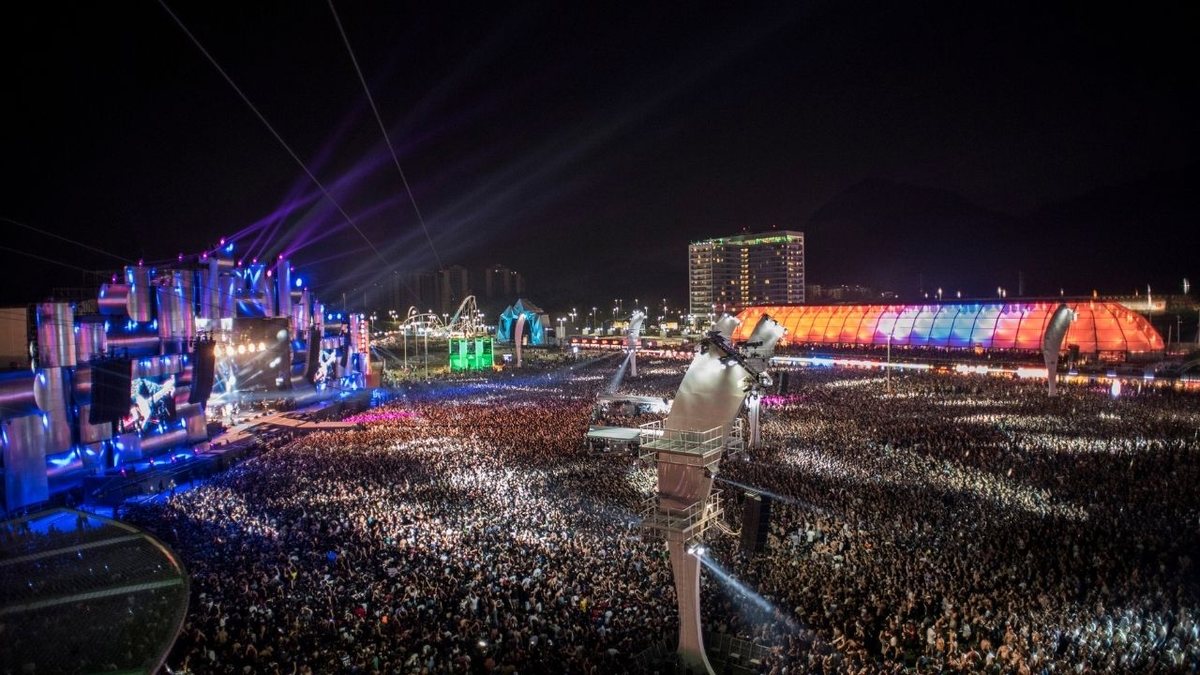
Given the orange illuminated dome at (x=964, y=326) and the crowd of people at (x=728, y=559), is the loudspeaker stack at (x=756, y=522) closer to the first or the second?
the crowd of people at (x=728, y=559)

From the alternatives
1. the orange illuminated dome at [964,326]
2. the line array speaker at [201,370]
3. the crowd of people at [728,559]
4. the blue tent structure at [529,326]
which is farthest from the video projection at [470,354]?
the crowd of people at [728,559]

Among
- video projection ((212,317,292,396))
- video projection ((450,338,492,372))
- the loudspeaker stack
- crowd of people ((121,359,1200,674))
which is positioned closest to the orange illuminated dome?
video projection ((450,338,492,372))

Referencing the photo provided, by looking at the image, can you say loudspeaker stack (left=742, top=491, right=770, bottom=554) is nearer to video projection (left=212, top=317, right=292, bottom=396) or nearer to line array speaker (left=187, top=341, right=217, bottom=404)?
line array speaker (left=187, top=341, right=217, bottom=404)

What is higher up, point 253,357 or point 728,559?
point 253,357

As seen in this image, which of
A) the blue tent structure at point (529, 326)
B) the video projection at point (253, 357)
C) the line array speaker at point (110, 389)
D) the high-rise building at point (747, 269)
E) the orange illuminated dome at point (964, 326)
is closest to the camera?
the line array speaker at point (110, 389)

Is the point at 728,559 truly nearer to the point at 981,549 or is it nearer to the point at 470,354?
the point at 981,549

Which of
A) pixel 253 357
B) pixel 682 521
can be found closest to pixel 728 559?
pixel 682 521

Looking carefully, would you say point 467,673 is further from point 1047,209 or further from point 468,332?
point 1047,209
